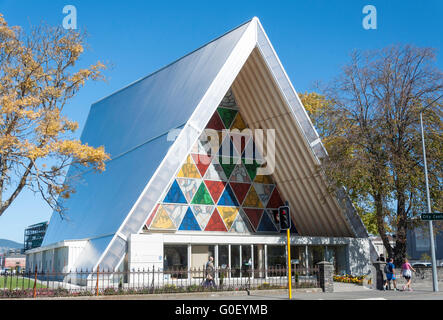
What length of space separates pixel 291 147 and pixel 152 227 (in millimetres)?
8383

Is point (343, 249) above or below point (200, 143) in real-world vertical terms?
below

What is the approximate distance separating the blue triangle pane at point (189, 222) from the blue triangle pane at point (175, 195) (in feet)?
2.47

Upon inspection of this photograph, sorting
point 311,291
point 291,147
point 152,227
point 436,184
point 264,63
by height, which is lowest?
point 311,291

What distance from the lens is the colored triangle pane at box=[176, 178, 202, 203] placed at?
26.1 metres

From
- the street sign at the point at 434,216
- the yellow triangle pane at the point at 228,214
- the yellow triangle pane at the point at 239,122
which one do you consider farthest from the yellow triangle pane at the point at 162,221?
the street sign at the point at 434,216

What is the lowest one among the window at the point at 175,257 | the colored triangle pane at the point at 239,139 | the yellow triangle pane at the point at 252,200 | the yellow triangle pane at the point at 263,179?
the window at the point at 175,257

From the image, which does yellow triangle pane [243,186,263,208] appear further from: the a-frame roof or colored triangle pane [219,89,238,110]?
colored triangle pane [219,89,238,110]

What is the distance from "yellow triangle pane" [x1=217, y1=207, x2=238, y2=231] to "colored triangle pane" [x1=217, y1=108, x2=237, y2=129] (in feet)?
15.6

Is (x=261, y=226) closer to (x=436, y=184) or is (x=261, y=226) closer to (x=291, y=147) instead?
(x=291, y=147)

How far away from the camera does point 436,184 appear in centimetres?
2323

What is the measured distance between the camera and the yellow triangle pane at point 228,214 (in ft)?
88.7

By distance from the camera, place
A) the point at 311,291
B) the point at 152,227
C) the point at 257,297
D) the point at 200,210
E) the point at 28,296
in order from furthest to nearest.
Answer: the point at 200,210 → the point at 152,227 → the point at 311,291 → the point at 257,297 → the point at 28,296

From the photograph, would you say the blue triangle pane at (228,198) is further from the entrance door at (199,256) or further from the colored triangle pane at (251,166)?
the entrance door at (199,256)

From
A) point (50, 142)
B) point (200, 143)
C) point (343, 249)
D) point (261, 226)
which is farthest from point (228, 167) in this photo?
point (50, 142)
